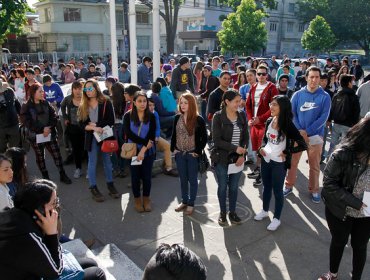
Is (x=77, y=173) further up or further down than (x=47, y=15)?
further down

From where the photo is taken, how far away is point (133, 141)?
16.5 feet

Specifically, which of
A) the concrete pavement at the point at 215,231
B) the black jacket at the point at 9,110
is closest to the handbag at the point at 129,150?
the concrete pavement at the point at 215,231

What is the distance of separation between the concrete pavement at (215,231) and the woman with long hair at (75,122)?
0.63 m

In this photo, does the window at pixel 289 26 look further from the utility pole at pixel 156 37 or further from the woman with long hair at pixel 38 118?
the woman with long hair at pixel 38 118

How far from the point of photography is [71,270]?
2834mm

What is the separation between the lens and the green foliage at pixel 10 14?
2194 centimetres

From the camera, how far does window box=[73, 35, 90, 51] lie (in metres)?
40.9

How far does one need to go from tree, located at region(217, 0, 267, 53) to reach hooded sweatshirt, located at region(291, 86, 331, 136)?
24387 mm

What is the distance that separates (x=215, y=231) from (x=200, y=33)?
43.1m

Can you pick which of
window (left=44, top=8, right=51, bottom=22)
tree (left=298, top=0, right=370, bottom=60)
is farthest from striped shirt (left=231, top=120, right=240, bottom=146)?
tree (left=298, top=0, right=370, bottom=60)

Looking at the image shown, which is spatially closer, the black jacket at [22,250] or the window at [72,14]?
the black jacket at [22,250]

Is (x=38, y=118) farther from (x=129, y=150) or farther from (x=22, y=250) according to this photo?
(x=22, y=250)

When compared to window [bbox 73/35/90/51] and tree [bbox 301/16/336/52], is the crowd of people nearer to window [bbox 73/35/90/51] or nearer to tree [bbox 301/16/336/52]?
tree [bbox 301/16/336/52]

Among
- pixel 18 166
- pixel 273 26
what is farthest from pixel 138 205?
pixel 273 26
